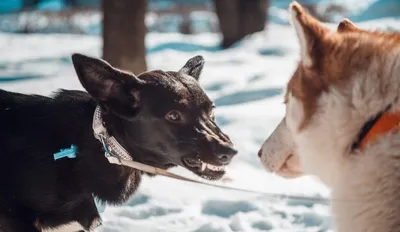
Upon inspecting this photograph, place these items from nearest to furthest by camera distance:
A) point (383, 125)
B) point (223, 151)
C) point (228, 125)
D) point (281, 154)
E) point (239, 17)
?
point (383, 125) < point (281, 154) < point (223, 151) < point (228, 125) < point (239, 17)

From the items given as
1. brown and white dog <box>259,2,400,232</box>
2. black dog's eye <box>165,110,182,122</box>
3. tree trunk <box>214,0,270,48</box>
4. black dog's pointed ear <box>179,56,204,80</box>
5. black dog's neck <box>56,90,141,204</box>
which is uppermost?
brown and white dog <box>259,2,400,232</box>

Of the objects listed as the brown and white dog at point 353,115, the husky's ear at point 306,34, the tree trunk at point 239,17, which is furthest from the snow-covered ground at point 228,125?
the husky's ear at point 306,34

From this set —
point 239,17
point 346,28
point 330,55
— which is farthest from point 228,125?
point 239,17

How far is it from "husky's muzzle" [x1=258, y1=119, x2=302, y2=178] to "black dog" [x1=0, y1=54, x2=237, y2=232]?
0.90ft

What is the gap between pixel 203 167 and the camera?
3.03 m

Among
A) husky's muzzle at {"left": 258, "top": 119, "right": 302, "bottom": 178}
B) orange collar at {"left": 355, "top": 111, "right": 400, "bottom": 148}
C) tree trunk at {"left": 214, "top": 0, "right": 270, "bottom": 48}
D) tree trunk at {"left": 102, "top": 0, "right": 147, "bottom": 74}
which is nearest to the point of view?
orange collar at {"left": 355, "top": 111, "right": 400, "bottom": 148}

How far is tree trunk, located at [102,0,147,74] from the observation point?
7836 millimetres

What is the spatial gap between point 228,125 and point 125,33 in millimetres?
2626

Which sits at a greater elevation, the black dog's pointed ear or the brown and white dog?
the brown and white dog

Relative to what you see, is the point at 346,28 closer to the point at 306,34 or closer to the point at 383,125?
the point at 306,34

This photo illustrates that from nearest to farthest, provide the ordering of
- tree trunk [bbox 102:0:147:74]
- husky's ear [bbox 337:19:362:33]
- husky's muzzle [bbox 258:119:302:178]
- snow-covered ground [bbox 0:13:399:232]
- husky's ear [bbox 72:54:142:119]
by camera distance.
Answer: husky's ear [bbox 337:19:362:33] < husky's muzzle [bbox 258:119:302:178] < husky's ear [bbox 72:54:142:119] < snow-covered ground [bbox 0:13:399:232] < tree trunk [bbox 102:0:147:74]

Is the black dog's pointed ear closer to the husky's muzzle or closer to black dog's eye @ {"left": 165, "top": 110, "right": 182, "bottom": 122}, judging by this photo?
black dog's eye @ {"left": 165, "top": 110, "right": 182, "bottom": 122}

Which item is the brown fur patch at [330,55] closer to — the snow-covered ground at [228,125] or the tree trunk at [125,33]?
the snow-covered ground at [228,125]

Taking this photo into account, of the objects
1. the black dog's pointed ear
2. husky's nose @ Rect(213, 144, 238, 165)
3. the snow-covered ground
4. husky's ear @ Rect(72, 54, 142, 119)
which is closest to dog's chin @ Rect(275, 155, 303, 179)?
the snow-covered ground
